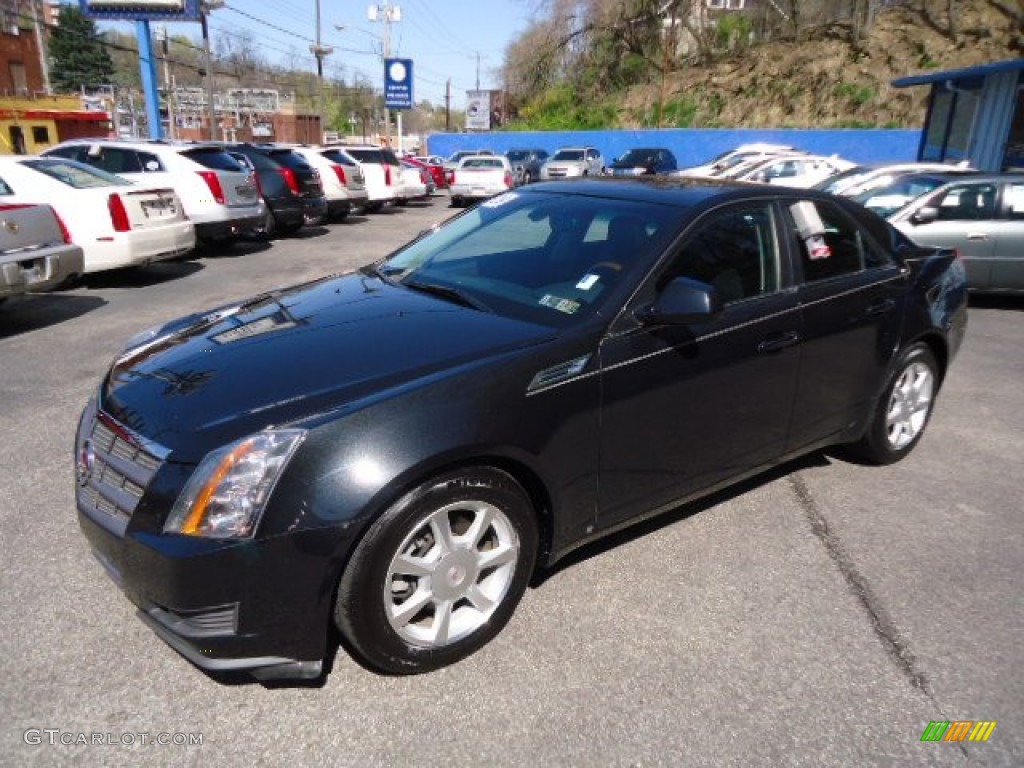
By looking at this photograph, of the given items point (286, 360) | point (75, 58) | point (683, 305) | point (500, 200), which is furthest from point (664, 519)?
point (75, 58)

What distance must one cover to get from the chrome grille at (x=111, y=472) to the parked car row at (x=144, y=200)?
4.91 metres

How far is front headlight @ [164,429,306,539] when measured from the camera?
2141mm

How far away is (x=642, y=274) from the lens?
2.92m

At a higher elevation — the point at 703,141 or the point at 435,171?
the point at 703,141

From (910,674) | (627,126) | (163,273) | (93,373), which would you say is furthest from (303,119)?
(910,674)

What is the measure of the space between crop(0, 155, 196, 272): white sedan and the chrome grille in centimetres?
653

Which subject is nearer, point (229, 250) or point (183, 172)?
point (183, 172)

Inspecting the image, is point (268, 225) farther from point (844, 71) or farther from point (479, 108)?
point (479, 108)

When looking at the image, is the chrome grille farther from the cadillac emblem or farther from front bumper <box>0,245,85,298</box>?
front bumper <box>0,245,85,298</box>

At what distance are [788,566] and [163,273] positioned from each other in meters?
9.44

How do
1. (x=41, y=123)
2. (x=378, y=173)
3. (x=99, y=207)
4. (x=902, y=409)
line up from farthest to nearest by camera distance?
(x=41, y=123) → (x=378, y=173) → (x=99, y=207) → (x=902, y=409)

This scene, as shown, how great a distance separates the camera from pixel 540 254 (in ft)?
11.1

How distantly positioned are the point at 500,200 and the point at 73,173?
22.7ft

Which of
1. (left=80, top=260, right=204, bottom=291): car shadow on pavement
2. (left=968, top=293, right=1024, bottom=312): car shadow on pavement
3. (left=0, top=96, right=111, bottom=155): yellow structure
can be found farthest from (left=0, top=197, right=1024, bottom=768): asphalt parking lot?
(left=0, top=96, right=111, bottom=155): yellow structure
